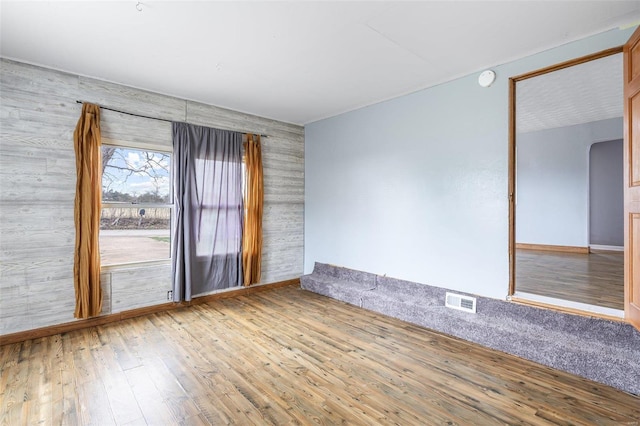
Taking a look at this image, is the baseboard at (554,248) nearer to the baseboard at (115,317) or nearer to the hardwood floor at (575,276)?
the hardwood floor at (575,276)

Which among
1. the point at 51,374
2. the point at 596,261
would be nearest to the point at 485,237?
the point at 51,374

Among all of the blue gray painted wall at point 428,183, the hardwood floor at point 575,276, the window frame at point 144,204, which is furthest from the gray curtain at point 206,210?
the hardwood floor at point 575,276

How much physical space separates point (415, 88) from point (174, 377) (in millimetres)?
3815

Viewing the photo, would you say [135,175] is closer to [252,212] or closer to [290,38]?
[252,212]

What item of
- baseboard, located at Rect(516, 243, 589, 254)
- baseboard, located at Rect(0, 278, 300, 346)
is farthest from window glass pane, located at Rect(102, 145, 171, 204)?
baseboard, located at Rect(516, 243, 589, 254)

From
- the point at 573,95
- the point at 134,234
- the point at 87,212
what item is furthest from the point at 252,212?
the point at 573,95

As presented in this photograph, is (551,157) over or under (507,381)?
over

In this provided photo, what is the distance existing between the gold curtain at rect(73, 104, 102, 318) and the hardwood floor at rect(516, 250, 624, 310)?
15.7 feet

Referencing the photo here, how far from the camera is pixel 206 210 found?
4.19 meters

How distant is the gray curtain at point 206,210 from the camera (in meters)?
3.91

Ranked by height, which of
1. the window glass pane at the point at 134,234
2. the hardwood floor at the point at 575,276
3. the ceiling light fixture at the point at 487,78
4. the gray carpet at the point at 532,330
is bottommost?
the gray carpet at the point at 532,330

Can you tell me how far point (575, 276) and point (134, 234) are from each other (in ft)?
19.9

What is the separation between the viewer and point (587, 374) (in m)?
2.32

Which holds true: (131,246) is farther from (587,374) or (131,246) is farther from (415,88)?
(587,374)
